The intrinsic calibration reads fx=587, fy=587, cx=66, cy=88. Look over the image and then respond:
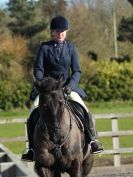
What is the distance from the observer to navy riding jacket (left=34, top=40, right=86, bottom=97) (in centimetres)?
813

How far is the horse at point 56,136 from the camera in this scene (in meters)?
7.23

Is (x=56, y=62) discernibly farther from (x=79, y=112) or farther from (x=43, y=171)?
(x=43, y=171)

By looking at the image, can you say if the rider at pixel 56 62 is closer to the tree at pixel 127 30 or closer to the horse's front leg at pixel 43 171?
the horse's front leg at pixel 43 171

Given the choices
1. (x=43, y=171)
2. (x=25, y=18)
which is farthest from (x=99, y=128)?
(x=25, y=18)

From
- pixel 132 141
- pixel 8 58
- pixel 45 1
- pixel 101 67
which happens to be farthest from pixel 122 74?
pixel 45 1

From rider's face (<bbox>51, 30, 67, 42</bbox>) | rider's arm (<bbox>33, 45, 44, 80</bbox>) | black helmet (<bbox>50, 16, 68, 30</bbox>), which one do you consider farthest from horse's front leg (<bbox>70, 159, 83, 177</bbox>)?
black helmet (<bbox>50, 16, 68, 30</bbox>)

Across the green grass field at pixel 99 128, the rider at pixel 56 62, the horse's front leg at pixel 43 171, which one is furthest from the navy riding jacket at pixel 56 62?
the green grass field at pixel 99 128

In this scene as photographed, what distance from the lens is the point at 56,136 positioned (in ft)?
A: 24.5

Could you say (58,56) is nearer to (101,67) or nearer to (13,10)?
(101,67)

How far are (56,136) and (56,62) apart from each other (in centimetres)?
119

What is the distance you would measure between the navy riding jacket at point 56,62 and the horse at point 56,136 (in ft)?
1.66

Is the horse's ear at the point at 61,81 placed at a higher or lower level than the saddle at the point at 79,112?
higher

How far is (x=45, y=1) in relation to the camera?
74062mm

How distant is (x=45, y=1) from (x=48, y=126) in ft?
222
